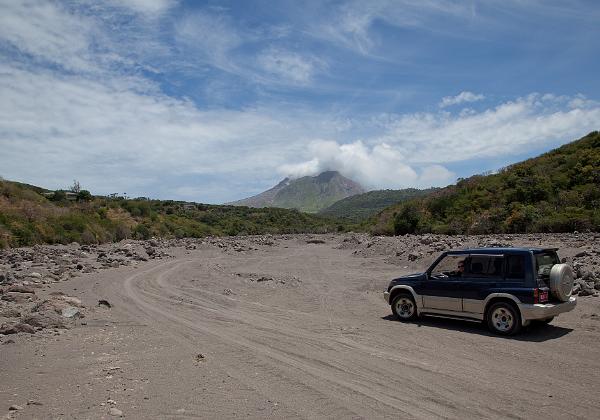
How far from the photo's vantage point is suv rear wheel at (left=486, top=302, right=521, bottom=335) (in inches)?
394

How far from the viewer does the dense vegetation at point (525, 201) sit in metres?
31.6

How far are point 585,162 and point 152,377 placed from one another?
131ft

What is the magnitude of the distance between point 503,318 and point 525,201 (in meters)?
29.7

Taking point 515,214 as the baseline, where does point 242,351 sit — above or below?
below

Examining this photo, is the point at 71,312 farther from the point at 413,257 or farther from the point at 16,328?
the point at 413,257

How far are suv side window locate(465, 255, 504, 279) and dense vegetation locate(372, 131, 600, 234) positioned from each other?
70.7 feet

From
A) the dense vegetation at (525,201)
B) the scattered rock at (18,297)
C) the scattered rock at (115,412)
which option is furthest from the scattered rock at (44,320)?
the dense vegetation at (525,201)

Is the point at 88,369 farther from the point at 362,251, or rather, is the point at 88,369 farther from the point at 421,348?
the point at 362,251

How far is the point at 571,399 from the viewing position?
650 cm

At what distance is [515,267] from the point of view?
10.3m

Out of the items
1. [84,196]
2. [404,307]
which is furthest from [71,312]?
[84,196]

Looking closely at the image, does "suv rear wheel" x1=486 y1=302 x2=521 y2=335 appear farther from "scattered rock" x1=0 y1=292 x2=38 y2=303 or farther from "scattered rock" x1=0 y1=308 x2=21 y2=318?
"scattered rock" x1=0 y1=292 x2=38 y2=303

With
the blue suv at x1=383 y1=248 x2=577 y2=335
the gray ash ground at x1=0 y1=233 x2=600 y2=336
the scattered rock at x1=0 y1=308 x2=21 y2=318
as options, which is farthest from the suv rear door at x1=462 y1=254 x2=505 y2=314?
the scattered rock at x1=0 y1=308 x2=21 y2=318

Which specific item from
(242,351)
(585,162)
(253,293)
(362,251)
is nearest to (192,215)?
(362,251)
